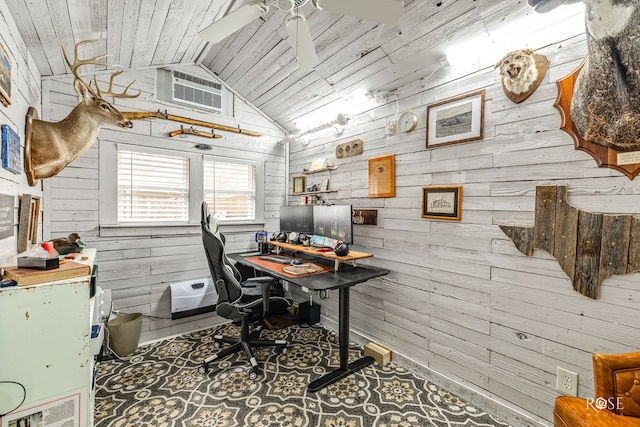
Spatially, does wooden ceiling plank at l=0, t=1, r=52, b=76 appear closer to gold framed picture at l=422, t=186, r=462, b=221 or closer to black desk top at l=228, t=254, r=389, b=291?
black desk top at l=228, t=254, r=389, b=291

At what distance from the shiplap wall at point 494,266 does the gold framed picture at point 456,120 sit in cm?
5

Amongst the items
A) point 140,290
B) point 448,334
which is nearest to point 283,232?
point 140,290

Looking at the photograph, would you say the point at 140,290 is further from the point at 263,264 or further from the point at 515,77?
the point at 515,77

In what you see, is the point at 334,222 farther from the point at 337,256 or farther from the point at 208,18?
the point at 208,18

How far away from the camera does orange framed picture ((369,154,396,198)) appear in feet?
8.36

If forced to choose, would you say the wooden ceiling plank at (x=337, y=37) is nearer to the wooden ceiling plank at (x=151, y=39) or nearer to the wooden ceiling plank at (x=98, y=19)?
the wooden ceiling plank at (x=151, y=39)

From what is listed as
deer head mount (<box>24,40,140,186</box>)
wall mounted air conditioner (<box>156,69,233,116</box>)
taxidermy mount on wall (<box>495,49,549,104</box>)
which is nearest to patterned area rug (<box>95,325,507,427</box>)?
deer head mount (<box>24,40,140,186</box>)

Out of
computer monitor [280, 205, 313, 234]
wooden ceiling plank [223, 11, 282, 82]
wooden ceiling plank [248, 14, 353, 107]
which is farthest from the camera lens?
computer monitor [280, 205, 313, 234]

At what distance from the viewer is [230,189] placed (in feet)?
11.5

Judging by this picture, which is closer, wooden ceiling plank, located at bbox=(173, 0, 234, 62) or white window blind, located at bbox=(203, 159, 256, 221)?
wooden ceiling plank, located at bbox=(173, 0, 234, 62)

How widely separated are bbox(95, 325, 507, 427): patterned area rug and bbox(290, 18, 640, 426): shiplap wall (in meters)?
0.24

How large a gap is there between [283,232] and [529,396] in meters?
2.60

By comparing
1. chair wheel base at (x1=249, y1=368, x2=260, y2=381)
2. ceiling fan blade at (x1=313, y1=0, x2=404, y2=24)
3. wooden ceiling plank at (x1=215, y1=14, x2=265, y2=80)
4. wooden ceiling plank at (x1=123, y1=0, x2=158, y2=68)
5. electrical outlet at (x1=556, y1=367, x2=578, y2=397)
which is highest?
wooden ceiling plank at (x1=215, y1=14, x2=265, y2=80)

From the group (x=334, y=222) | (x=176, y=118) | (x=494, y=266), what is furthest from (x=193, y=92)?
(x=494, y=266)
